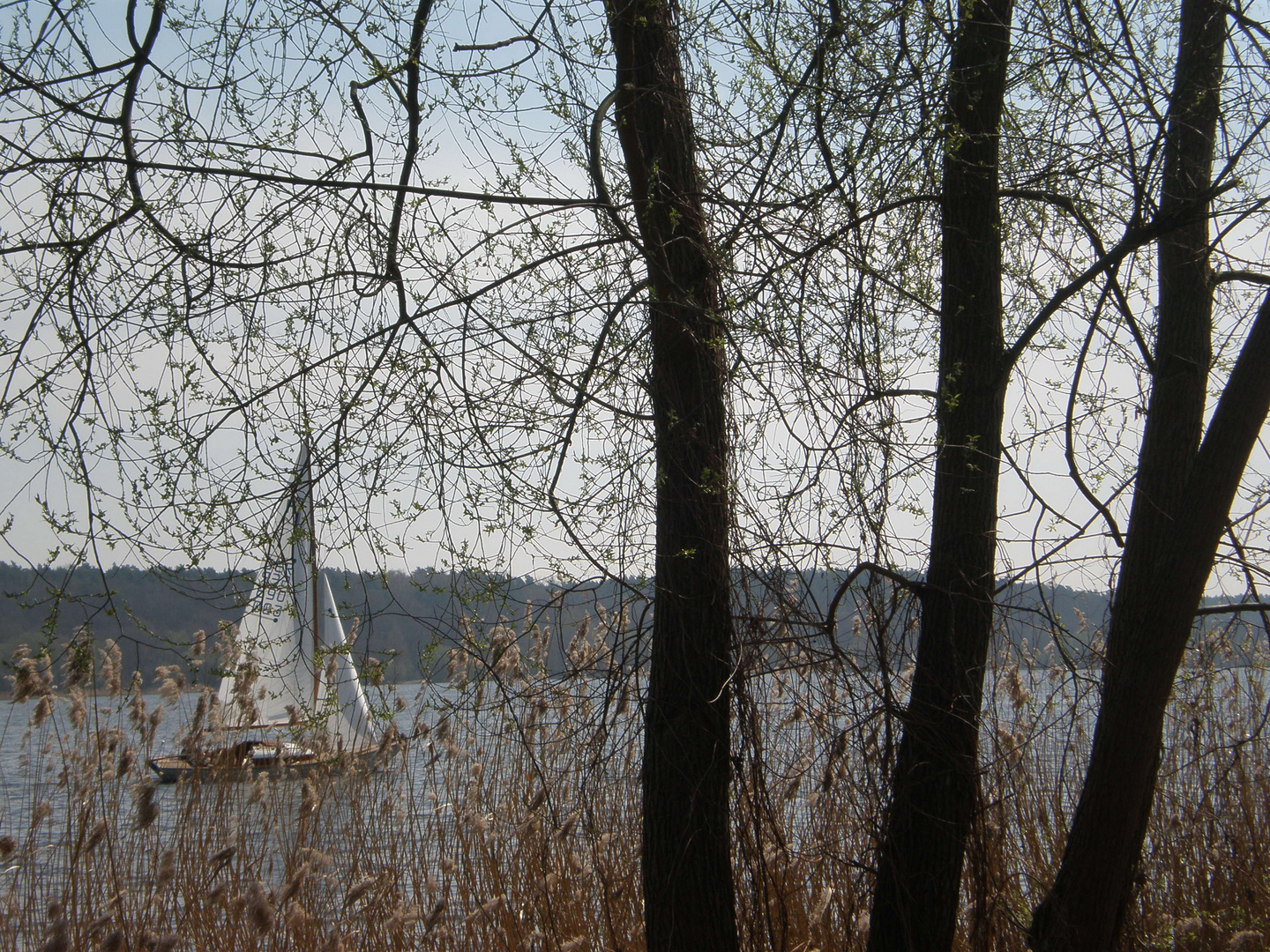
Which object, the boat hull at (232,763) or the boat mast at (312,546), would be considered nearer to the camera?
the boat mast at (312,546)

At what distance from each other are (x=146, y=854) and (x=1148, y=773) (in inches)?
165

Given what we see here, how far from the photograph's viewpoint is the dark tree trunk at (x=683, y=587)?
2.70 m

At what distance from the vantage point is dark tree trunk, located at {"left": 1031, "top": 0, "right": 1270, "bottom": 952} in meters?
3.09

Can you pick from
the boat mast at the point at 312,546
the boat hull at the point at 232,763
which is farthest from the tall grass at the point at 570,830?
the boat mast at the point at 312,546

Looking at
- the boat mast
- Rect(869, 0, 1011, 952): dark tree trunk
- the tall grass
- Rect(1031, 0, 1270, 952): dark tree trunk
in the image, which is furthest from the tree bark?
the boat mast

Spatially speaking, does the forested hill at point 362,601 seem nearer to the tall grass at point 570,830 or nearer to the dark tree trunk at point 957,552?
the tall grass at point 570,830

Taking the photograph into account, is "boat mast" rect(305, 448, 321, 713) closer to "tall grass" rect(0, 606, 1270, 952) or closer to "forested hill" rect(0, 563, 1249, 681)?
"forested hill" rect(0, 563, 1249, 681)

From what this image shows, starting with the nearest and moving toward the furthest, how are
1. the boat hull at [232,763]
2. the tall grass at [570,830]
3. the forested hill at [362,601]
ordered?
the forested hill at [362,601]
the tall grass at [570,830]
the boat hull at [232,763]

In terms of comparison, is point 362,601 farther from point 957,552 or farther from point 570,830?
point 957,552

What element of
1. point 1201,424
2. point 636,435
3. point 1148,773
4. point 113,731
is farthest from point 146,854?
point 1201,424

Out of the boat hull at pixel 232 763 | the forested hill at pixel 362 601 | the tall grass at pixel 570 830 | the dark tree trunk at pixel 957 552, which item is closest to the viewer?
the forested hill at pixel 362 601

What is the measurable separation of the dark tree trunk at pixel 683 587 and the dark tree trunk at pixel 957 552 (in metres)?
0.58


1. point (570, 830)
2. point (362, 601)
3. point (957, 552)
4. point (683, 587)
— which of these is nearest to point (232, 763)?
point (570, 830)

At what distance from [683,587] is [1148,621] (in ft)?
5.03
